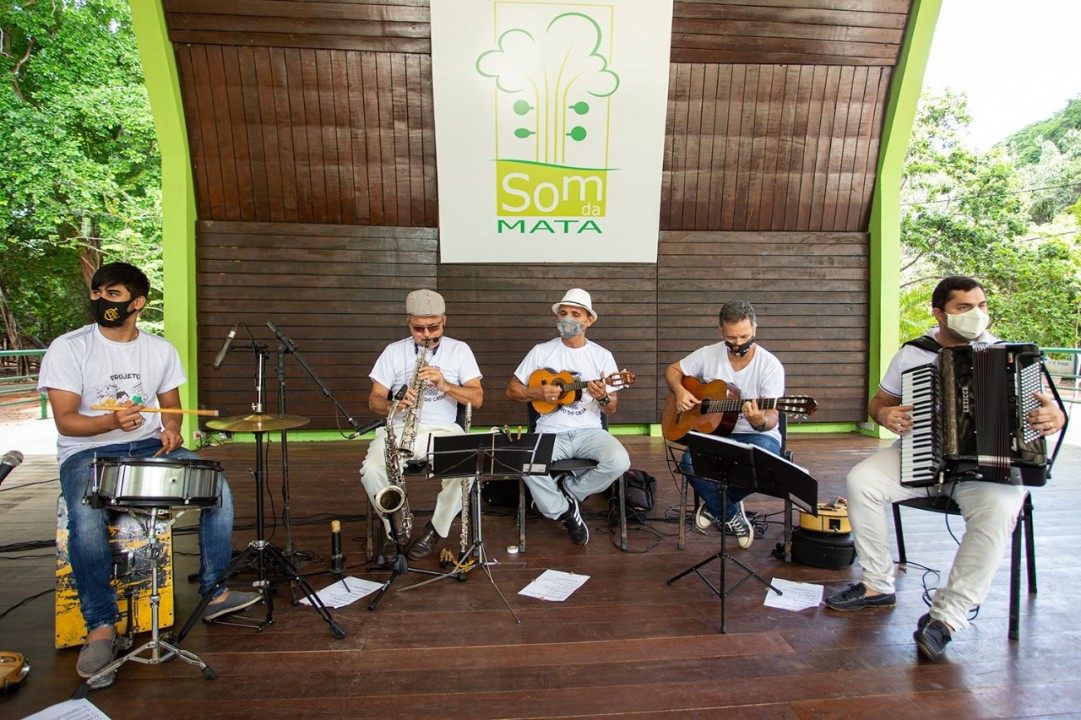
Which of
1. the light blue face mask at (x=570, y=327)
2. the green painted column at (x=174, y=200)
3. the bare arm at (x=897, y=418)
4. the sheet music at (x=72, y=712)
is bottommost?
A: the sheet music at (x=72, y=712)

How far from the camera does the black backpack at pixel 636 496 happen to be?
4414 millimetres

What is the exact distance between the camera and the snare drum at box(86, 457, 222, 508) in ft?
7.81

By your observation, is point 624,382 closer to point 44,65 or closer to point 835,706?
point 835,706

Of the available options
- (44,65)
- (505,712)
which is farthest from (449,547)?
(44,65)

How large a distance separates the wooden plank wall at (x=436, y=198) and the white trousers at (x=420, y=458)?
346cm

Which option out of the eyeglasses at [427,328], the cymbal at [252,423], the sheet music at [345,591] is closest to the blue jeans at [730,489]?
the eyeglasses at [427,328]

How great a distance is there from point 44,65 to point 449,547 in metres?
15.4

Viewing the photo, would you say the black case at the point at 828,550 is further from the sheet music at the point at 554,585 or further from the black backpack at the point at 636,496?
the sheet music at the point at 554,585

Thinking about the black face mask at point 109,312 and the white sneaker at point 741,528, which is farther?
the white sneaker at point 741,528

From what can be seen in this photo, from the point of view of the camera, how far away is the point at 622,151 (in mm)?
6922

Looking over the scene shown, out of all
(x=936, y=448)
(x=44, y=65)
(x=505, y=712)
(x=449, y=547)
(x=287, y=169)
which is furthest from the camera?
(x=44, y=65)

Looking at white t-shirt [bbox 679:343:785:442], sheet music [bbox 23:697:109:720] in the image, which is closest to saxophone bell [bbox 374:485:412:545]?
sheet music [bbox 23:697:109:720]

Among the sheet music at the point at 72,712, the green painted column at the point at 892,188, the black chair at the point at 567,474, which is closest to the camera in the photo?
the sheet music at the point at 72,712

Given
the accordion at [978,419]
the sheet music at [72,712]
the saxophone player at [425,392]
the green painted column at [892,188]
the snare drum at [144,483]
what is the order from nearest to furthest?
the sheet music at [72,712] → the snare drum at [144,483] → the accordion at [978,419] → the saxophone player at [425,392] → the green painted column at [892,188]
